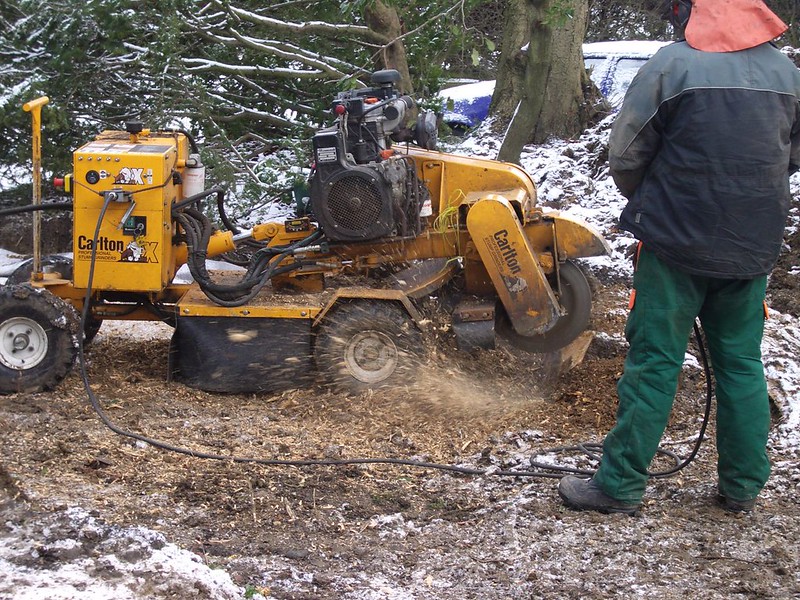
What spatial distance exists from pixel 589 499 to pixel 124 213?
334 cm

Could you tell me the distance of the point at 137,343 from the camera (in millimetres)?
7039

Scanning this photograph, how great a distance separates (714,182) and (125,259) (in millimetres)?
3600

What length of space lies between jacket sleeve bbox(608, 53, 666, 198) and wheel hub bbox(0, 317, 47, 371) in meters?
3.63

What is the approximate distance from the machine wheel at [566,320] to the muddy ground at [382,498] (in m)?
0.11

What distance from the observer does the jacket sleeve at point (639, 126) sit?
397cm

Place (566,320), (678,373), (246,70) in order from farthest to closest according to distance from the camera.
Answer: (246,70) → (566,320) → (678,373)

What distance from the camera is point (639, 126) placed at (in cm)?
400

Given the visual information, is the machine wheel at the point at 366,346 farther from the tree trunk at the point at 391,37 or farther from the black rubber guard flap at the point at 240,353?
the tree trunk at the point at 391,37

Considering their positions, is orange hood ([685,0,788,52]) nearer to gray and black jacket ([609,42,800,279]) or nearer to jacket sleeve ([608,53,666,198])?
gray and black jacket ([609,42,800,279])

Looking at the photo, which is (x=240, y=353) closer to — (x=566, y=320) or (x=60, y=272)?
(x=60, y=272)

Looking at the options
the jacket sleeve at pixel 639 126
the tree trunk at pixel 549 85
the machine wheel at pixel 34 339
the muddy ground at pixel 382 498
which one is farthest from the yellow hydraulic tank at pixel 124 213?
the tree trunk at pixel 549 85

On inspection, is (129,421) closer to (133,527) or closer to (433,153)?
(133,527)

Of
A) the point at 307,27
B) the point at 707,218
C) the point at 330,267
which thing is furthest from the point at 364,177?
the point at 307,27

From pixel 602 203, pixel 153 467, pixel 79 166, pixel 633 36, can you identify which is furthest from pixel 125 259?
pixel 633 36
